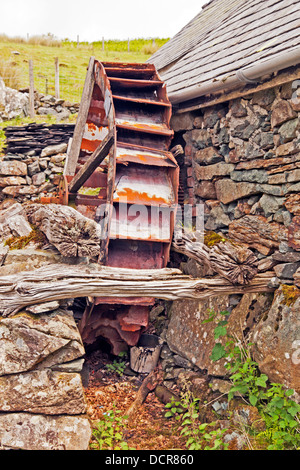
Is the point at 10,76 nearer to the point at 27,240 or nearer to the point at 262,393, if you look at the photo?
the point at 27,240

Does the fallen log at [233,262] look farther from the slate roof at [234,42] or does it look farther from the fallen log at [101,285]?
the slate roof at [234,42]

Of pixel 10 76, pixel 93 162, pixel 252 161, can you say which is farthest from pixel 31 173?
pixel 252 161

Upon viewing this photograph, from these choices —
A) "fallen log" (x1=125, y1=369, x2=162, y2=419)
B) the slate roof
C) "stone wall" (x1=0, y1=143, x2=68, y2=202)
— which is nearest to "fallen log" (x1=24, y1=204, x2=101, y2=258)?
"fallen log" (x1=125, y1=369, x2=162, y2=419)

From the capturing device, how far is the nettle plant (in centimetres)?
343

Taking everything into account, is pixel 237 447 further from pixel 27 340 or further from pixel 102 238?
pixel 102 238

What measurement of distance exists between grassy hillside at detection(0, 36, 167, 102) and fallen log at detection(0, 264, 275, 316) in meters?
13.3

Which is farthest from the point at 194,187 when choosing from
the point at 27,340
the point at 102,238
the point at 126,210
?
the point at 27,340

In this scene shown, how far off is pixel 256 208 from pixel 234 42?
233 centimetres

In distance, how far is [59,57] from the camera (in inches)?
888

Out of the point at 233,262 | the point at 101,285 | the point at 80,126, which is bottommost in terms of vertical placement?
the point at 101,285

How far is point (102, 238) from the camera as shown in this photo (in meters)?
4.68

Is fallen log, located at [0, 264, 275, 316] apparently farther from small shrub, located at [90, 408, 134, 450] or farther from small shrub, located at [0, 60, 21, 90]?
small shrub, located at [0, 60, 21, 90]

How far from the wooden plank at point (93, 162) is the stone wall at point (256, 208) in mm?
1174

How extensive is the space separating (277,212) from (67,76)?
55.3 feet
